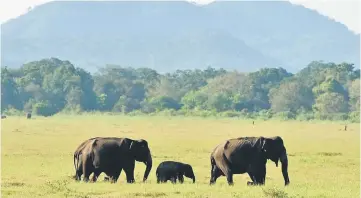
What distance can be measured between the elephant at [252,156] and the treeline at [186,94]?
2416 inches

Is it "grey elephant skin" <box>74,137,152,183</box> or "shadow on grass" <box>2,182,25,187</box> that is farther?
"grey elephant skin" <box>74,137,152,183</box>

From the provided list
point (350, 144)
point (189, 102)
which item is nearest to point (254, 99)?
point (189, 102)

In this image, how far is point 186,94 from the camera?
109000 millimetres

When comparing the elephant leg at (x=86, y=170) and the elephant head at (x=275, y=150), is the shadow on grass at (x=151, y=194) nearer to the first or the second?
the elephant leg at (x=86, y=170)

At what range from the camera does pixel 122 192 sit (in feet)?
57.6

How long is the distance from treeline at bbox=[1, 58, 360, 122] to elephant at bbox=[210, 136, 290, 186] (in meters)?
61.4

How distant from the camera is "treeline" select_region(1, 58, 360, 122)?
9000 cm

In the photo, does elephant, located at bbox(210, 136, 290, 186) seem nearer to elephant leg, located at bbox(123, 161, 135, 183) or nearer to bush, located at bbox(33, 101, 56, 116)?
elephant leg, located at bbox(123, 161, 135, 183)

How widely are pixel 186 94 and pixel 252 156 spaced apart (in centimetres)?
8975

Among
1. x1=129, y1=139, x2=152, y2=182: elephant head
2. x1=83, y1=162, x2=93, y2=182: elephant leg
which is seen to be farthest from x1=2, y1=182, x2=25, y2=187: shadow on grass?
x1=129, y1=139, x2=152, y2=182: elephant head

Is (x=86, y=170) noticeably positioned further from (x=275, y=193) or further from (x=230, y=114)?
(x=230, y=114)

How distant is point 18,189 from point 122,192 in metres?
2.56

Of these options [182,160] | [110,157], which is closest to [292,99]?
[182,160]

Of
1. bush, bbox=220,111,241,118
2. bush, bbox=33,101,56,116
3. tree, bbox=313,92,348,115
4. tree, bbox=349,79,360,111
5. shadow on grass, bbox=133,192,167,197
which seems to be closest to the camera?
shadow on grass, bbox=133,192,167,197
